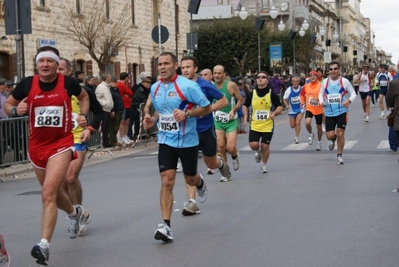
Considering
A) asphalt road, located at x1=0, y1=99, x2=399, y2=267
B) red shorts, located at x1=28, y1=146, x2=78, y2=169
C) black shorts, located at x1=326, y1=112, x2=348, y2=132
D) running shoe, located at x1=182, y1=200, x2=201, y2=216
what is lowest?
asphalt road, located at x1=0, y1=99, x2=399, y2=267

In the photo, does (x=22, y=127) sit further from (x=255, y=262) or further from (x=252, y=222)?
(x=255, y=262)

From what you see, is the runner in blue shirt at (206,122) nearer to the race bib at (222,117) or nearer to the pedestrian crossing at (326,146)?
the race bib at (222,117)

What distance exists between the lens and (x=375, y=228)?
8.55 m

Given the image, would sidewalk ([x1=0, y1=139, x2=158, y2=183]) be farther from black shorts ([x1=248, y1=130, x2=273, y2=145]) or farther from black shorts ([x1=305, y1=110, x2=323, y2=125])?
black shorts ([x1=248, y1=130, x2=273, y2=145])

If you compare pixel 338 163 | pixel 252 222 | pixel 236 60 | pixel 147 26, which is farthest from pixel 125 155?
pixel 236 60

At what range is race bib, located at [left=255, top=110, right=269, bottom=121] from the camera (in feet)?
47.4

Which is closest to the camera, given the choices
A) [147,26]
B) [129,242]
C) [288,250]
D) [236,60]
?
[288,250]

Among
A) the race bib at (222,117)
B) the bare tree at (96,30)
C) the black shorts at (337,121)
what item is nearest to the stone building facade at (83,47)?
the bare tree at (96,30)

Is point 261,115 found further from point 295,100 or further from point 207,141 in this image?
point 295,100

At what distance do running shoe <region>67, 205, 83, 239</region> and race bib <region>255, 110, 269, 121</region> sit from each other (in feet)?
21.0

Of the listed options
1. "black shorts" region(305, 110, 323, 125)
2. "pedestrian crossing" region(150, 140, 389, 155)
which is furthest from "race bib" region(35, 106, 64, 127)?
"black shorts" region(305, 110, 323, 125)

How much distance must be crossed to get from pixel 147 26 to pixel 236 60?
15.0m

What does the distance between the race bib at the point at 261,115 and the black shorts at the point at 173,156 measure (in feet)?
19.1

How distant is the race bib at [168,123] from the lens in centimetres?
845
